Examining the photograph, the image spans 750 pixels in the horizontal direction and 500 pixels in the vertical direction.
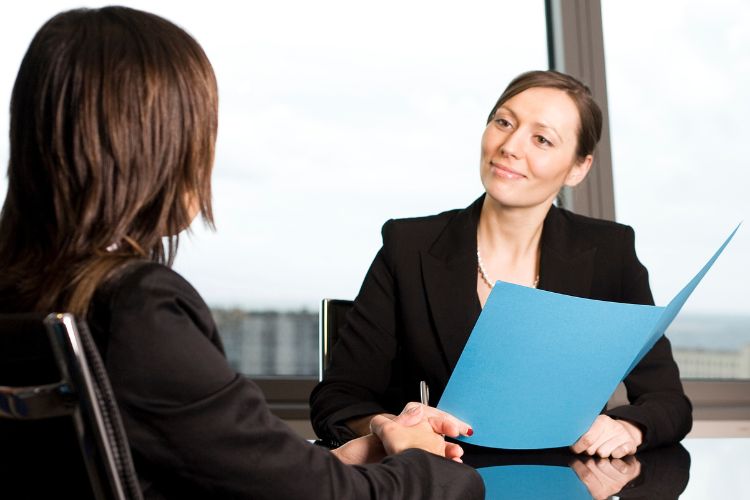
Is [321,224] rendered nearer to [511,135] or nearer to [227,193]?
[227,193]

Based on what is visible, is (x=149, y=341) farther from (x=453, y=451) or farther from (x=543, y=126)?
(x=543, y=126)

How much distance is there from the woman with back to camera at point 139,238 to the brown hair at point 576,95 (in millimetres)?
1381

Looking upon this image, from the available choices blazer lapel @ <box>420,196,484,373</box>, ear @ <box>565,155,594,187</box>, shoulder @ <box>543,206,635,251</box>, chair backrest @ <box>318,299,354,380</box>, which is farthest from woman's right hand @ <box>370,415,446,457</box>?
ear @ <box>565,155,594,187</box>

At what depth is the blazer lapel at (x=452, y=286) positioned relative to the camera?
2.00 m

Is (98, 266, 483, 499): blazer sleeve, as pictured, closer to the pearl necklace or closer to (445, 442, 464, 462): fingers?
(445, 442, 464, 462): fingers

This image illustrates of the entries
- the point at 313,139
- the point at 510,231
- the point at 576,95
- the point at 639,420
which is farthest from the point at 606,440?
the point at 313,139

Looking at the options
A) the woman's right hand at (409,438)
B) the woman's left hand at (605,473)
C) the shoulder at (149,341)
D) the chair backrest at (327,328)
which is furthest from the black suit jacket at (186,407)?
the chair backrest at (327,328)

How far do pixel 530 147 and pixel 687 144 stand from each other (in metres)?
1.61

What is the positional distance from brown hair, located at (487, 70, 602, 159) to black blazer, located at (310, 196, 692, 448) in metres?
0.18

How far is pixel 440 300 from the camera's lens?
2035 mm

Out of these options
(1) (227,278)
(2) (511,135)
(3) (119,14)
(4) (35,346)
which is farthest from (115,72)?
(1) (227,278)

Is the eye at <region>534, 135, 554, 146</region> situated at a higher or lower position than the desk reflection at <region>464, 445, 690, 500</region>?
higher

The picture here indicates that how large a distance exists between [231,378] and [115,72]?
284mm

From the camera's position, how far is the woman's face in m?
2.07
